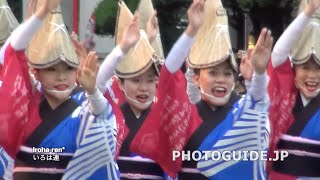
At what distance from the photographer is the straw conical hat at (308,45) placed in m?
4.49

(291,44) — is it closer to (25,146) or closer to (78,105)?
(78,105)

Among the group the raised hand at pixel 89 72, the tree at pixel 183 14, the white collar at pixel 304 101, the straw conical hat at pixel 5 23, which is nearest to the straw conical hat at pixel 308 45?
the white collar at pixel 304 101

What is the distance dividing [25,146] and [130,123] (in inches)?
22.0

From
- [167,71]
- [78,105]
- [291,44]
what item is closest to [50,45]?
[78,105]

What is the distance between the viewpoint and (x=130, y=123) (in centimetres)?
464

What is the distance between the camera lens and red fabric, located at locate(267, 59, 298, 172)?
14.8ft

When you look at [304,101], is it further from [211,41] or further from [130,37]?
[130,37]

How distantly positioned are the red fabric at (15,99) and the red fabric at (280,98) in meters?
1.15

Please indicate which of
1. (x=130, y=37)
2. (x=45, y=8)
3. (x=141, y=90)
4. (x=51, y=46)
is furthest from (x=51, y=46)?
(x=141, y=90)

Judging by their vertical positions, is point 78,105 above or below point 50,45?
below

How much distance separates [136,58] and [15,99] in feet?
2.15

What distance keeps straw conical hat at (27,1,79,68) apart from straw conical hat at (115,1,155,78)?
0.96ft

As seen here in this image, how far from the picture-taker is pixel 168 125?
4.34 meters

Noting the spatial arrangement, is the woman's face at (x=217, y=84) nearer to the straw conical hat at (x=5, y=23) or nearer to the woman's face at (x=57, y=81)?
the woman's face at (x=57, y=81)
